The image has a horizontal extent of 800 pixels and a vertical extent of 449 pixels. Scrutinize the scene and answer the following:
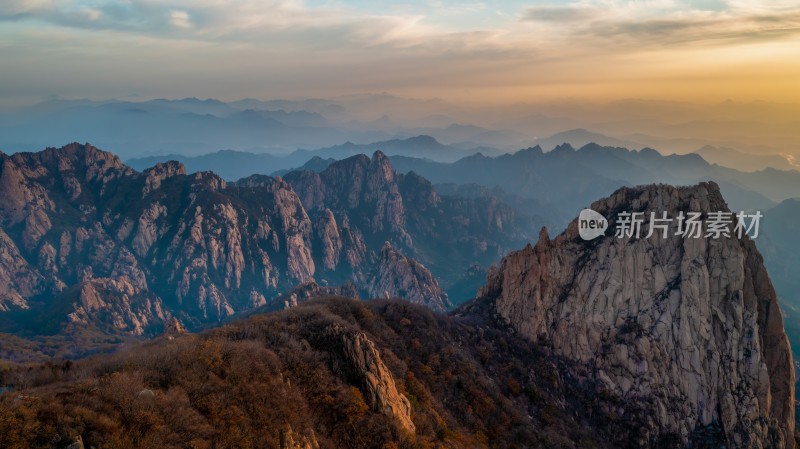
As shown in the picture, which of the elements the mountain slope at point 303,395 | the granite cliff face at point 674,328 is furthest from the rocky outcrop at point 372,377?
the granite cliff face at point 674,328

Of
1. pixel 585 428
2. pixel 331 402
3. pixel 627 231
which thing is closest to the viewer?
pixel 331 402

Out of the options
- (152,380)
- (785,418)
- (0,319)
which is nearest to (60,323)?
(0,319)

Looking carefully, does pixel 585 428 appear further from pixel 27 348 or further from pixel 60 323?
pixel 60 323

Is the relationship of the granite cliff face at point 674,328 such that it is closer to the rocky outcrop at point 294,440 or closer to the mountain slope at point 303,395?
the mountain slope at point 303,395

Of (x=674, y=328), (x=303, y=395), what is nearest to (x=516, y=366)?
(x=674, y=328)

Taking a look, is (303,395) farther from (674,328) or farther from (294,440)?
(674,328)

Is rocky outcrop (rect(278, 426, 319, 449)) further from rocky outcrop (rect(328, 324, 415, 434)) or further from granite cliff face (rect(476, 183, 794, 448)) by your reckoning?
granite cliff face (rect(476, 183, 794, 448))
